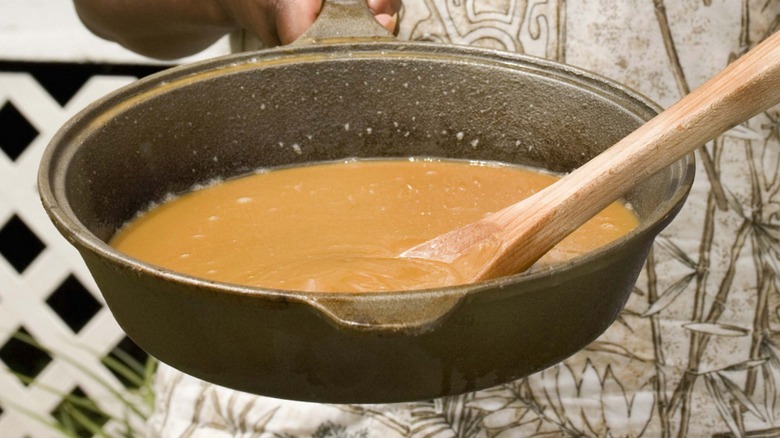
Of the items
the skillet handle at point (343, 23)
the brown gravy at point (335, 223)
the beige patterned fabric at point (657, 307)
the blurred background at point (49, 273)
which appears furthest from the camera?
the blurred background at point (49, 273)

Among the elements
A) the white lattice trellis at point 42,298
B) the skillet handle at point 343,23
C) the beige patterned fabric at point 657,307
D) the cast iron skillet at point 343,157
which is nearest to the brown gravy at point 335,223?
the cast iron skillet at point 343,157

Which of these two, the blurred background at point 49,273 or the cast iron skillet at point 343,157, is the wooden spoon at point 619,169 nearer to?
the cast iron skillet at point 343,157

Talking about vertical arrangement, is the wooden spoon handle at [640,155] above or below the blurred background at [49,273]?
Result: below

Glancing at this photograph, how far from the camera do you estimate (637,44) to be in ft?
3.60

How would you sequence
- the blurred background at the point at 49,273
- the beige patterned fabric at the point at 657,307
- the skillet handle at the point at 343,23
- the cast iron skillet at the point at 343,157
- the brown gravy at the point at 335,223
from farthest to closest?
the blurred background at the point at 49,273
the beige patterned fabric at the point at 657,307
the skillet handle at the point at 343,23
the brown gravy at the point at 335,223
the cast iron skillet at the point at 343,157

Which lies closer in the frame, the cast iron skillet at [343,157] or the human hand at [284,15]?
the cast iron skillet at [343,157]

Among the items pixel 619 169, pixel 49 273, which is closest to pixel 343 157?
pixel 619 169

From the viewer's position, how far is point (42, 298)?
2072mm

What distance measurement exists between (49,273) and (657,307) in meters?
1.37

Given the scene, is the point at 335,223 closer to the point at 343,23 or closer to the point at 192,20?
the point at 343,23

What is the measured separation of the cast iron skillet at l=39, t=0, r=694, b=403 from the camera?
→ 0.56 m

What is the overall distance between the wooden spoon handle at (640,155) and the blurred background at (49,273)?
1210 millimetres

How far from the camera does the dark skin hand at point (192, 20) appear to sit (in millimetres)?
943

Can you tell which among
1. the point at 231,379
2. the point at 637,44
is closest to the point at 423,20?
the point at 637,44
